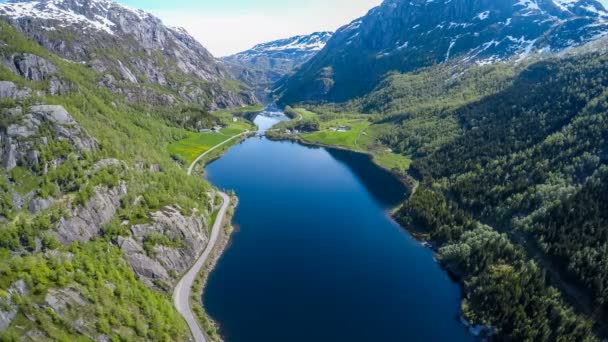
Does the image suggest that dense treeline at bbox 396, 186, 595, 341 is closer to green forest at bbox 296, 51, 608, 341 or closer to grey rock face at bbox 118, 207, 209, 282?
green forest at bbox 296, 51, 608, 341

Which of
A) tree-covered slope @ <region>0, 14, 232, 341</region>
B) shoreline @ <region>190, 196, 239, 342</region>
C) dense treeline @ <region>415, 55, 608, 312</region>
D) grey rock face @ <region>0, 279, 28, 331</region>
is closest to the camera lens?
grey rock face @ <region>0, 279, 28, 331</region>

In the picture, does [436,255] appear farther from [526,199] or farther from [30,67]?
[30,67]

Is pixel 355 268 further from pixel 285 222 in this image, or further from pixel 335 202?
pixel 335 202

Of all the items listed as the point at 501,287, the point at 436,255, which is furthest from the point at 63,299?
the point at 436,255

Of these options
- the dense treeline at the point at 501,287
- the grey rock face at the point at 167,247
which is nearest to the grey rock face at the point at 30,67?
the grey rock face at the point at 167,247

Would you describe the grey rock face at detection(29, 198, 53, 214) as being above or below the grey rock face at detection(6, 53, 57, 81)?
below

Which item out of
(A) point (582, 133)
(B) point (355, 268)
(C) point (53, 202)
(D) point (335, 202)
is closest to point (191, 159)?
(D) point (335, 202)

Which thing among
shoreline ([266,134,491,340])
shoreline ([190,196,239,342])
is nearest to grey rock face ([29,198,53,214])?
shoreline ([190,196,239,342])
